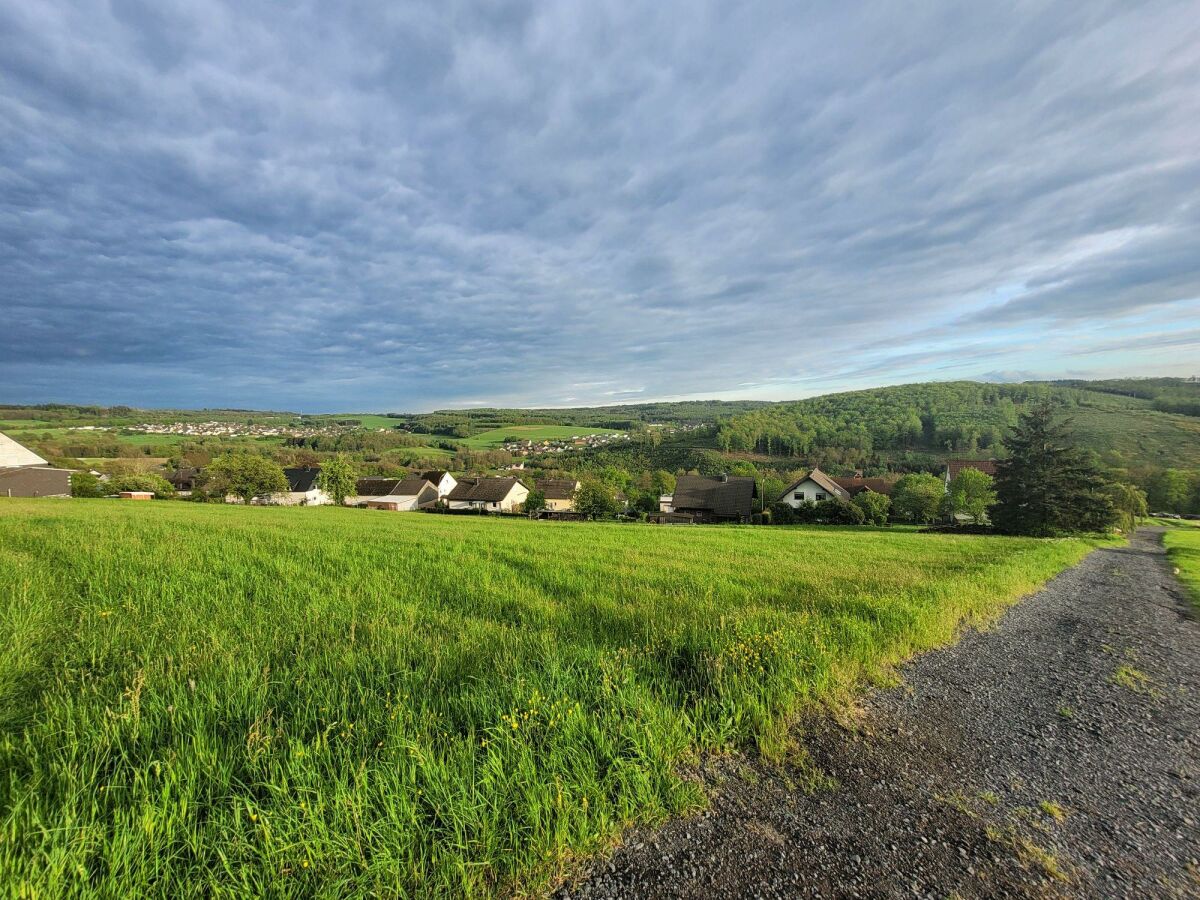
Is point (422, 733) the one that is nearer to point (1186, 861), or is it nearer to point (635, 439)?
point (1186, 861)

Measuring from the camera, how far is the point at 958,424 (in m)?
119

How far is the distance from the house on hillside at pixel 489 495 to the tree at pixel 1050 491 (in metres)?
56.7

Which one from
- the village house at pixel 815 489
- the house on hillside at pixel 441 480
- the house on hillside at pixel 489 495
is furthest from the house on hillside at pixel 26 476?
the village house at pixel 815 489

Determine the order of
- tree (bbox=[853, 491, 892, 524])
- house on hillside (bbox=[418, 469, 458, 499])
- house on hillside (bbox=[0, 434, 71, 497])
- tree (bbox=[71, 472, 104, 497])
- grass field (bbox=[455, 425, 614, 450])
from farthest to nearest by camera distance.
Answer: grass field (bbox=[455, 425, 614, 450]), house on hillside (bbox=[418, 469, 458, 499]), house on hillside (bbox=[0, 434, 71, 497]), tree (bbox=[853, 491, 892, 524]), tree (bbox=[71, 472, 104, 497])

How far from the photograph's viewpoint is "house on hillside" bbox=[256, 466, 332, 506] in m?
73.6

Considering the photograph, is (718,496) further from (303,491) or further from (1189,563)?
(303,491)

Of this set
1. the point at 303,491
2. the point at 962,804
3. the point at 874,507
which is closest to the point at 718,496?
the point at 874,507

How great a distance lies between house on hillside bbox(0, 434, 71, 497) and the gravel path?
74900 millimetres

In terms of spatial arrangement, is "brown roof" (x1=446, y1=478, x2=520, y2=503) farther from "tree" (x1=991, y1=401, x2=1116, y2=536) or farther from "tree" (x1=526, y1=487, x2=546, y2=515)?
"tree" (x1=991, y1=401, x2=1116, y2=536)

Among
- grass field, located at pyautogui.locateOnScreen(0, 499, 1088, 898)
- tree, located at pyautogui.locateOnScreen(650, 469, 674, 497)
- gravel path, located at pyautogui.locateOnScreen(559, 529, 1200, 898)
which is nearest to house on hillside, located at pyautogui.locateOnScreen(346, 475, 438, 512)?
tree, located at pyautogui.locateOnScreen(650, 469, 674, 497)

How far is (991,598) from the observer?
31.7ft

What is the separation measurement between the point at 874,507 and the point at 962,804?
171 ft

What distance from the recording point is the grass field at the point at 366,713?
2264 mm

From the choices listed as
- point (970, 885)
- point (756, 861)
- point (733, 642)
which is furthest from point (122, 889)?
point (733, 642)
